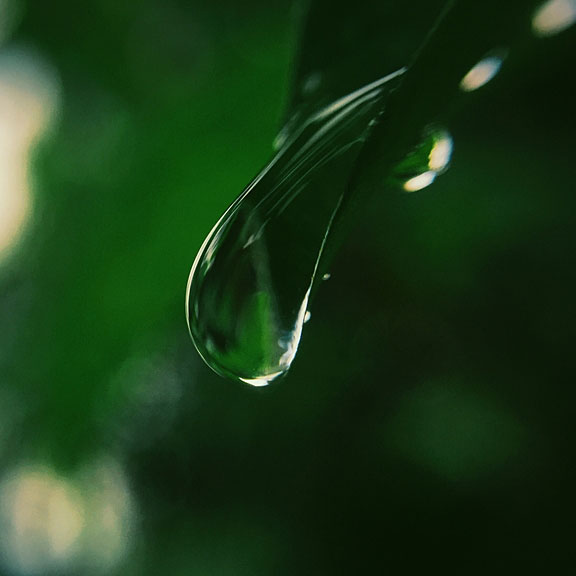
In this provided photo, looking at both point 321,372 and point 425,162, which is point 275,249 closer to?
point 425,162

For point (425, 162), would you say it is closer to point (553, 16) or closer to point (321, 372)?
point (553, 16)

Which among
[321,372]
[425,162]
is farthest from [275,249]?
[321,372]

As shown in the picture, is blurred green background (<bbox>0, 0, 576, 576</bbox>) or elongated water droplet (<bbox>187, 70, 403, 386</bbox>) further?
blurred green background (<bbox>0, 0, 576, 576</bbox>)

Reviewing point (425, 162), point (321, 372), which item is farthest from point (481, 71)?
point (321, 372)

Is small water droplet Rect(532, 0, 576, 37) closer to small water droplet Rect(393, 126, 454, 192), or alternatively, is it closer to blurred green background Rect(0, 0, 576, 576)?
small water droplet Rect(393, 126, 454, 192)

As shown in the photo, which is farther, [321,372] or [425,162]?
[321,372]

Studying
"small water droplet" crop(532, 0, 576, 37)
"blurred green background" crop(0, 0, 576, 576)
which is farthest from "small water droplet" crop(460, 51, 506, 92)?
"blurred green background" crop(0, 0, 576, 576)

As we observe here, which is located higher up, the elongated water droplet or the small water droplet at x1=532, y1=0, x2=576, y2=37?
the small water droplet at x1=532, y1=0, x2=576, y2=37

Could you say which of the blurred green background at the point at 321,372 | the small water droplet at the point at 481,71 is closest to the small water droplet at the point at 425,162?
the small water droplet at the point at 481,71
